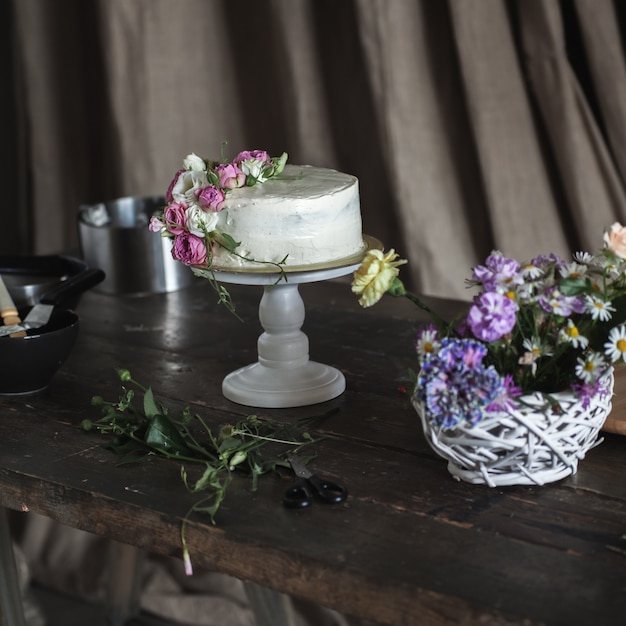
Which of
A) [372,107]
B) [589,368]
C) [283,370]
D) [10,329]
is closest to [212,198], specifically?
[283,370]

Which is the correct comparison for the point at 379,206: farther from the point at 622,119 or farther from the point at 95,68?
the point at 95,68

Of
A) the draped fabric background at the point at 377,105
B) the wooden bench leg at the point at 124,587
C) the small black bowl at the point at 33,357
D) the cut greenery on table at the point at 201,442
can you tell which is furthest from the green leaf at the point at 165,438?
the draped fabric background at the point at 377,105

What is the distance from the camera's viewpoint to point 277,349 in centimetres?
112

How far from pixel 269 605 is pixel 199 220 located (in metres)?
0.53

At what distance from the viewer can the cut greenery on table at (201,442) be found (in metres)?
0.91

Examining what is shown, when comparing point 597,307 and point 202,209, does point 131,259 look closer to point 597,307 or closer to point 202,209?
point 202,209

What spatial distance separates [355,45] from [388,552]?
1.34 meters

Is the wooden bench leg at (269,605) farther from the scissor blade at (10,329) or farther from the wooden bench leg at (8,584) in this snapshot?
the scissor blade at (10,329)

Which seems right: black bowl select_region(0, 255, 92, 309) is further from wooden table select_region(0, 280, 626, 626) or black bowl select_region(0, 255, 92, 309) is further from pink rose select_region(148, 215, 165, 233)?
pink rose select_region(148, 215, 165, 233)

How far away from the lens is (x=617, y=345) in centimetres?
81

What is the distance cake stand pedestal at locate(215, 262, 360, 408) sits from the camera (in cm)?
109

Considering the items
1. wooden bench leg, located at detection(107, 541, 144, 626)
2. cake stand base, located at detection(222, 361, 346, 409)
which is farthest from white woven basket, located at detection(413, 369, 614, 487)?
wooden bench leg, located at detection(107, 541, 144, 626)

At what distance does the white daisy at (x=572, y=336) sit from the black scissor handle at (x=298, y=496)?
25cm

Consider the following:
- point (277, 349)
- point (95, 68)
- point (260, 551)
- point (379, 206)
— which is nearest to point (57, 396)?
point (277, 349)
